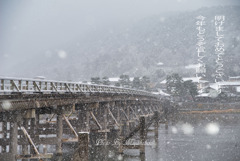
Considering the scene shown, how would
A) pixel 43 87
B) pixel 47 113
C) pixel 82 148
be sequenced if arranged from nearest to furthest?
pixel 82 148 → pixel 47 113 → pixel 43 87

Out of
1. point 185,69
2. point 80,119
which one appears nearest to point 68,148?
point 80,119

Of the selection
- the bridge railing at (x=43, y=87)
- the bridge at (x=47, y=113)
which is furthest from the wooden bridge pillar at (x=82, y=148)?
the bridge railing at (x=43, y=87)

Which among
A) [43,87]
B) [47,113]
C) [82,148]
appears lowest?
[82,148]

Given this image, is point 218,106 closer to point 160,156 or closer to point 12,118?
point 160,156

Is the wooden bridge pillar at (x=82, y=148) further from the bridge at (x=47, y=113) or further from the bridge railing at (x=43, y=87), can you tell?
the bridge railing at (x=43, y=87)

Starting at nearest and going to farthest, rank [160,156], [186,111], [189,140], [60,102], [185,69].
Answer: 1. [60,102]
2. [160,156]
3. [189,140]
4. [186,111]
5. [185,69]

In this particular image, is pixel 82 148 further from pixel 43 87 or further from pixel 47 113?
pixel 43 87

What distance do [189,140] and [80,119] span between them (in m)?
11.9

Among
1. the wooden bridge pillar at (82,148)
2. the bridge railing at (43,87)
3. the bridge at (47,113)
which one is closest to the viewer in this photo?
the wooden bridge pillar at (82,148)

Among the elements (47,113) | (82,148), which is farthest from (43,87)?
(82,148)

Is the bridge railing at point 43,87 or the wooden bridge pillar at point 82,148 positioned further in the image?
the bridge railing at point 43,87

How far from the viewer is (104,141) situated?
32656 mm

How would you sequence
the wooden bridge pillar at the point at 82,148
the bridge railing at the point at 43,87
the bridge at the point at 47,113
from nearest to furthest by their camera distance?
the wooden bridge pillar at the point at 82,148
the bridge at the point at 47,113
the bridge railing at the point at 43,87

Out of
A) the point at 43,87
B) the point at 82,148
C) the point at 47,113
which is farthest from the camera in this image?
the point at 43,87
